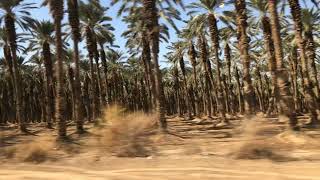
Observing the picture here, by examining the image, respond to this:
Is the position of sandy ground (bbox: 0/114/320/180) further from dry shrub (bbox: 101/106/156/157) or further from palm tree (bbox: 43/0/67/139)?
palm tree (bbox: 43/0/67/139)

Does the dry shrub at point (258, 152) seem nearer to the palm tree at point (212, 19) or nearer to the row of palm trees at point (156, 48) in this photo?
the row of palm trees at point (156, 48)

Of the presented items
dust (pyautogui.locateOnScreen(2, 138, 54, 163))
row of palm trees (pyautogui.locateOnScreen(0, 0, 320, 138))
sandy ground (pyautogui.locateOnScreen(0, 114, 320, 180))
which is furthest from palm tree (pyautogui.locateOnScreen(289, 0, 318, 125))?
dust (pyautogui.locateOnScreen(2, 138, 54, 163))

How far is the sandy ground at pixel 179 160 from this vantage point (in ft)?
39.5

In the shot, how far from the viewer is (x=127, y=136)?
16828 mm

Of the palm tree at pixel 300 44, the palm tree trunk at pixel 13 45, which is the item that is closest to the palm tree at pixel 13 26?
the palm tree trunk at pixel 13 45

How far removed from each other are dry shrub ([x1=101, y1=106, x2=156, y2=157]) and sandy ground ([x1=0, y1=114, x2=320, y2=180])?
14 centimetres

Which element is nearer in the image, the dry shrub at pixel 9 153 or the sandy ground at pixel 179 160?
the sandy ground at pixel 179 160

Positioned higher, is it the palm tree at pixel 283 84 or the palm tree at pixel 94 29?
the palm tree at pixel 94 29

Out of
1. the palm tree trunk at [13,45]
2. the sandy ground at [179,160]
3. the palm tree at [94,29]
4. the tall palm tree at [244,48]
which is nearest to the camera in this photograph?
the sandy ground at [179,160]

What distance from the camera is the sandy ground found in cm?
1204

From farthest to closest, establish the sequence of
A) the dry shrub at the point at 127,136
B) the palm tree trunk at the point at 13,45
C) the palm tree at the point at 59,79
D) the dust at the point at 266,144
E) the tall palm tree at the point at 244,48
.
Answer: the palm tree trunk at the point at 13,45, the tall palm tree at the point at 244,48, the palm tree at the point at 59,79, the dry shrub at the point at 127,136, the dust at the point at 266,144

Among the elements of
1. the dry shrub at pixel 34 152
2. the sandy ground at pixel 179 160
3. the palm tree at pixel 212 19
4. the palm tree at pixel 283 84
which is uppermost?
the palm tree at pixel 212 19

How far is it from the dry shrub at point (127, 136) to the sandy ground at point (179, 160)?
5.6 inches

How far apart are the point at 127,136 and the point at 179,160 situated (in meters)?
Answer: 2.61
